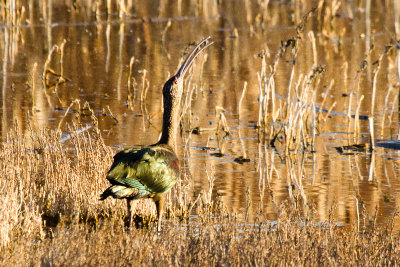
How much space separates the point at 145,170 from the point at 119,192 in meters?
0.34

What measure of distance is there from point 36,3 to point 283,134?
2326cm

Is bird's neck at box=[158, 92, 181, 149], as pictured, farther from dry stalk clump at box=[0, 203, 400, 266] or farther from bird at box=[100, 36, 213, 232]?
dry stalk clump at box=[0, 203, 400, 266]

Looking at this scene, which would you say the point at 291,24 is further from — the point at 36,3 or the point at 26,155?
the point at 26,155

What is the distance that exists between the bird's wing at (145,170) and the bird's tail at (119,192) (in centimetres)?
4

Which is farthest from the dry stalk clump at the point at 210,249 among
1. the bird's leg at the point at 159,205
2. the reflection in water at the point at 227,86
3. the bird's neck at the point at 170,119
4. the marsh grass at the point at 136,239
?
the bird's neck at the point at 170,119

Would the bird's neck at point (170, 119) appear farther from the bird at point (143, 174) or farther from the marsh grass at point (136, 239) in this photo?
the marsh grass at point (136, 239)

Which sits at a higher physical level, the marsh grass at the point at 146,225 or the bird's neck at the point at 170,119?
the bird's neck at the point at 170,119

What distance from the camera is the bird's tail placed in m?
7.39

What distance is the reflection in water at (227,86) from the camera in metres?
11.9

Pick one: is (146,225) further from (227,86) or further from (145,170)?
(227,86)

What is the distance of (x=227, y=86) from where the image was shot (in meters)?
20.1

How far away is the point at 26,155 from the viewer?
30.9 feet

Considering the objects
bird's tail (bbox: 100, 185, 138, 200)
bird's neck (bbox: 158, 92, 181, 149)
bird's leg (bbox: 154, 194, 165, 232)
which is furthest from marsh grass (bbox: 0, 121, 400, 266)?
bird's neck (bbox: 158, 92, 181, 149)

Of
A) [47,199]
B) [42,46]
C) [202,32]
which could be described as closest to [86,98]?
[42,46]
